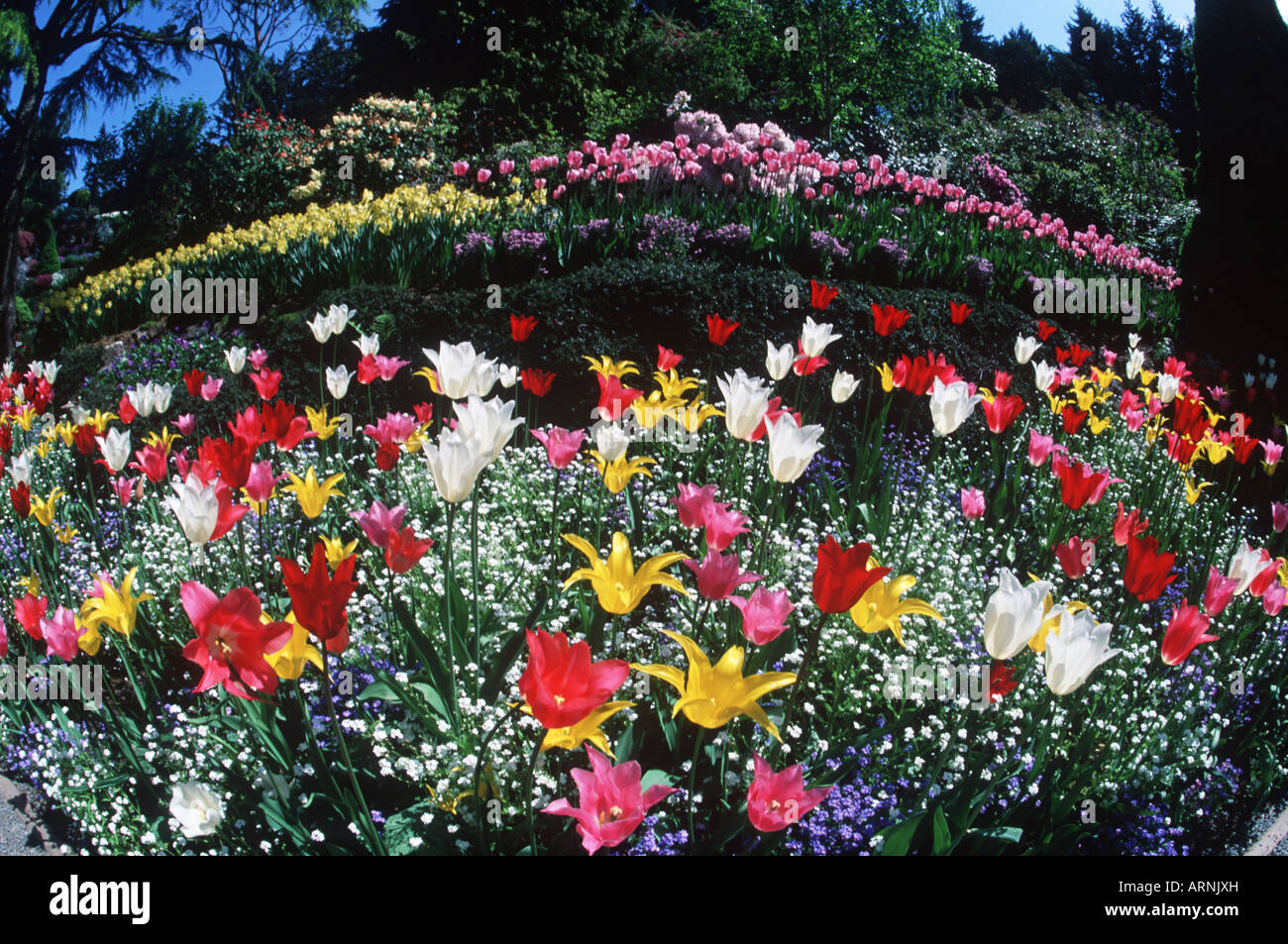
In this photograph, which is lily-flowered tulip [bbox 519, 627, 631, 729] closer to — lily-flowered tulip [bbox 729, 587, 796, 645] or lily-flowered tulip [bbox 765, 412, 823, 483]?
lily-flowered tulip [bbox 729, 587, 796, 645]

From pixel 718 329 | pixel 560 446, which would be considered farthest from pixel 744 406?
pixel 718 329

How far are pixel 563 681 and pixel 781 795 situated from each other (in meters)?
Result: 0.48

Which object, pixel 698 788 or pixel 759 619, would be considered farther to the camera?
pixel 698 788

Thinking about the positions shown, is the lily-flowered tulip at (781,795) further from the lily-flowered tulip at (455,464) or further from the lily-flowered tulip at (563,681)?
the lily-flowered tulip at (455,464)

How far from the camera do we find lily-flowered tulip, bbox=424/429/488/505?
4.90ft

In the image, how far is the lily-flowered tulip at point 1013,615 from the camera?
1.43 metres

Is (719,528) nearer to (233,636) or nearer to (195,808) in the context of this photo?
(233,636)

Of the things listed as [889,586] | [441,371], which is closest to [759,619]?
[889,586]

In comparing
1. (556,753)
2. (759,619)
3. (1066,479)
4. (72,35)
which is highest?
(72,35)

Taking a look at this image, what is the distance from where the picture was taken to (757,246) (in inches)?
203

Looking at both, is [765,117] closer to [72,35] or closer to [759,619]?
[72,35]

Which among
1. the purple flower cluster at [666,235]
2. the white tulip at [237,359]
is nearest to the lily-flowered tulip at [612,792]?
the white tulip at [237,359]

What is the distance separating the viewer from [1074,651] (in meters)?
1.42
